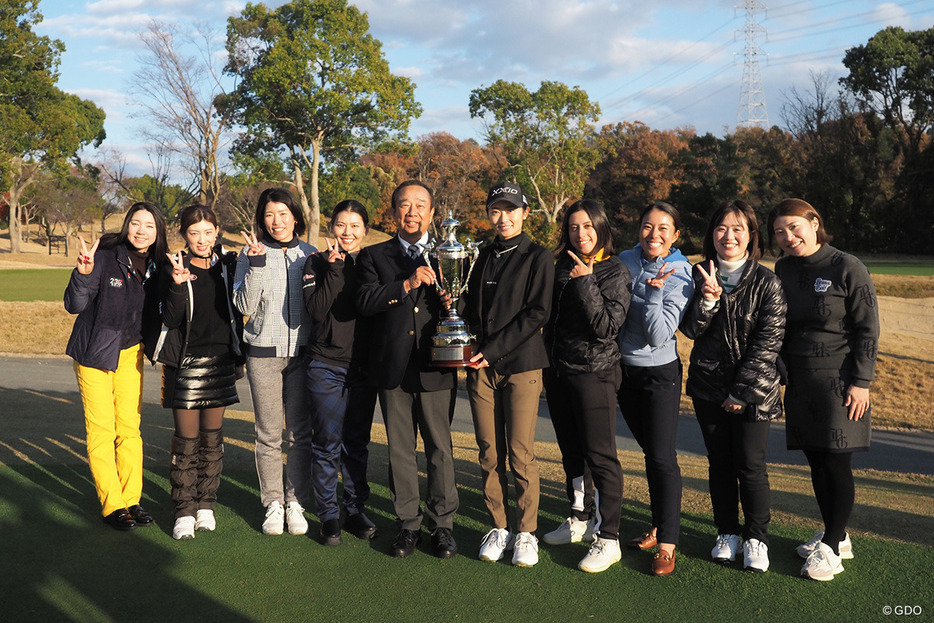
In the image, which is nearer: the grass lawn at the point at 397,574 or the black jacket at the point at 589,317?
the grass lawn at the point at 397,574

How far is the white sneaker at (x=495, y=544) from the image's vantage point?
3.96 meters

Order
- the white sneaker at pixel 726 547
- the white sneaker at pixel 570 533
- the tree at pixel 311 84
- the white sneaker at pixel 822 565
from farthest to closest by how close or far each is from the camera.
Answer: the tree at pixel 311 84
the white sneaker at pixel 570 533
the white sneaker at pixel 726 547
the white sneaker at pixel 822 565

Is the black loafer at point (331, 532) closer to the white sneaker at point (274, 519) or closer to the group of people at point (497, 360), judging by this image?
the group of people at point (497, 360)

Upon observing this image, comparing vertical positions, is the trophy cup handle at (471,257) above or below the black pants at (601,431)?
above

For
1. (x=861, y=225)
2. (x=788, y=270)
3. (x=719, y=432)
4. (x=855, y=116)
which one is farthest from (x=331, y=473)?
(x=855, y=116)

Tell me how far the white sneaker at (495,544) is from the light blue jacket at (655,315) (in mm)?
1191

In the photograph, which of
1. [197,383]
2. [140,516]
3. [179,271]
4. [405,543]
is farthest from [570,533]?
[179,271]

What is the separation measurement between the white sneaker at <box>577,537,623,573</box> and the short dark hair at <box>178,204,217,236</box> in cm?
295

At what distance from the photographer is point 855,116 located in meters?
41.5

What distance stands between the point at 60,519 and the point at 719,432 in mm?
4014

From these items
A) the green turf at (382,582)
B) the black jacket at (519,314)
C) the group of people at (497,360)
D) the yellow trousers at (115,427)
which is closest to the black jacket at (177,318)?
the group of people at (497,360)

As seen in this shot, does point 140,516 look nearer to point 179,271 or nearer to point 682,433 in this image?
point 179,271

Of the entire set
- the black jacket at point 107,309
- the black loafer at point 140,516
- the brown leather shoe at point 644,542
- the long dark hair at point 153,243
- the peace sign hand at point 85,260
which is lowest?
the brown leather shoe at point 644,542

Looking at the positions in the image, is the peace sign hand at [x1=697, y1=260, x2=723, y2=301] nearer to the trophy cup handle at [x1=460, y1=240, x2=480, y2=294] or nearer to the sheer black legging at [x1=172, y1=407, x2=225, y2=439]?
the trophy cup handle at [x1=460, y1=240, x2=480, y2=294]
